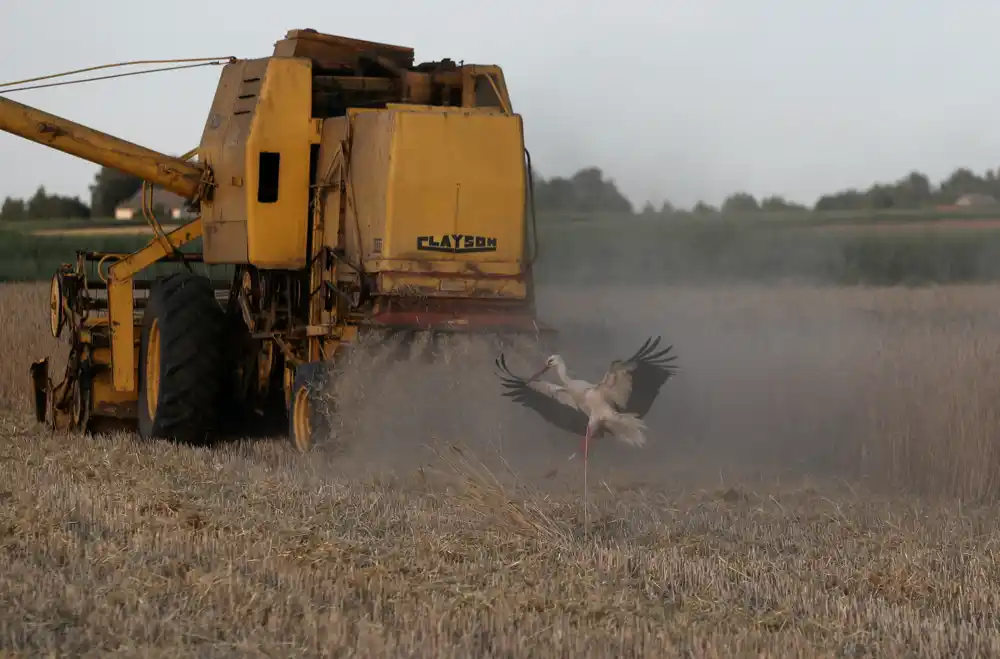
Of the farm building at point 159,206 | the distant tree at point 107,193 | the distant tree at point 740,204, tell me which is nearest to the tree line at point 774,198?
the distant tree at point 740,204

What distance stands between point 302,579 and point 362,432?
11.6 ft

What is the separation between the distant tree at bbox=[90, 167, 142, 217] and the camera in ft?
140

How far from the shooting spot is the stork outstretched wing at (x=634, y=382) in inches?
335

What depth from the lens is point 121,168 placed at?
11.0 metres

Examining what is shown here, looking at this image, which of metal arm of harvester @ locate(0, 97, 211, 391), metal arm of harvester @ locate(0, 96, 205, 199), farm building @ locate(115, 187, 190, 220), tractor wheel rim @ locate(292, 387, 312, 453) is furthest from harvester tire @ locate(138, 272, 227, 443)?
farm building @ locate(115, 187, 190, 220)

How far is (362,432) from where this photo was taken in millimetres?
9266

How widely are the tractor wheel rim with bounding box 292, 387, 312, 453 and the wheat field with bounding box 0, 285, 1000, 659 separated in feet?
0.92

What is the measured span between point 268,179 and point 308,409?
1734mm

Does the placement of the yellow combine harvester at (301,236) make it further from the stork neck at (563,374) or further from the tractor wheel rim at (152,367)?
the stork neck at (563,374)

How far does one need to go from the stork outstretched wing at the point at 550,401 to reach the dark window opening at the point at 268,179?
2.59m

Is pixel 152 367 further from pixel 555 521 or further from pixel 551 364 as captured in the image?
pixel 555 521

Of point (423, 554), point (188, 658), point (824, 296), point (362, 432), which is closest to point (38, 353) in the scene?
point (362, 432)

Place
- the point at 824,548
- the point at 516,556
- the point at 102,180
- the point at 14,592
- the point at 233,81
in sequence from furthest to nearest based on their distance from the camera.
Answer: the point at 102,180
the point at 233,81
the point at 824,548
the point at 516,556
the point at 14,592

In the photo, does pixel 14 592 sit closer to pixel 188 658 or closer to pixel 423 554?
pixel 188 658
